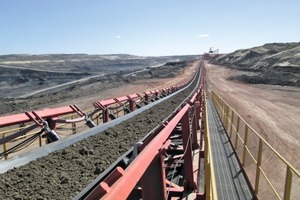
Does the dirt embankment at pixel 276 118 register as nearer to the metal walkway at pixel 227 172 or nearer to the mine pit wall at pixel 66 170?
the metal walkway at pixel 227 172

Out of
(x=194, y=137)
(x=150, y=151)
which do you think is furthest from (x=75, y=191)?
(x=194, y=137)

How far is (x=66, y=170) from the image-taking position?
17.3ft

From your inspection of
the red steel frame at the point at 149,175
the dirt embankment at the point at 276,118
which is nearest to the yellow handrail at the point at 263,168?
the dirt embankment at the point at 276,118

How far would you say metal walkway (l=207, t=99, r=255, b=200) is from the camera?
7.45 metres

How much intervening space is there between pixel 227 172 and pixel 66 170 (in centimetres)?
493

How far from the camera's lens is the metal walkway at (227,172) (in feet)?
24.4

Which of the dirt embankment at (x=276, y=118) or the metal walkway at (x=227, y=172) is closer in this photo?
the metal walkway at (x=227, y=172)

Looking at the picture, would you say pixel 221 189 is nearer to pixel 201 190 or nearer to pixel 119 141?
pixel 201 190

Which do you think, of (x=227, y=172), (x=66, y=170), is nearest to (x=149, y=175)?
(x=66, y=170)

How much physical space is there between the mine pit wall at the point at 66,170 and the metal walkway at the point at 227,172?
2379mm

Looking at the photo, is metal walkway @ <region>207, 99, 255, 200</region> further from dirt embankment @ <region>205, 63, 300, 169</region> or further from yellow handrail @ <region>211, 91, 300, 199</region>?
dirt embankment @ <region>205, 63, 300, 169</region>

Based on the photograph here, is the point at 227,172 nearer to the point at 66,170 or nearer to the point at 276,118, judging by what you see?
the point at 66,170

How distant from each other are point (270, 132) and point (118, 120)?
34.6 feet

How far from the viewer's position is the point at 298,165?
1214 cm
